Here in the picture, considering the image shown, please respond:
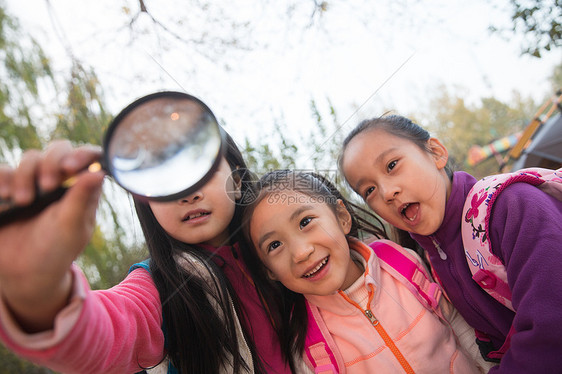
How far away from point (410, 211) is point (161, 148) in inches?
44.8

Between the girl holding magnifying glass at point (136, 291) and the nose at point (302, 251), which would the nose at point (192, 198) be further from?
the nose at point (302, 251)

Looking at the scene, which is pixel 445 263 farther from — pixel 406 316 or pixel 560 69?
pixel 560 69

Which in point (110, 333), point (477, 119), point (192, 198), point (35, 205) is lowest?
point (477, 119)

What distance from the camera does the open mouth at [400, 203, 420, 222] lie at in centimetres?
153

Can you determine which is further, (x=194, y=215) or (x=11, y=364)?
(x=11, y=364)

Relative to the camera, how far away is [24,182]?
63cm

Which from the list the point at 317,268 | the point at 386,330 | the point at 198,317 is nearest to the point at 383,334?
the point at 386,330

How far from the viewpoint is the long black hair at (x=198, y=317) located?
1345mm

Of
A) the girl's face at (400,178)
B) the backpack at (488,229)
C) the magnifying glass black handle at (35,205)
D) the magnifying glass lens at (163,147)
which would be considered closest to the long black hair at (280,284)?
the girl's face at (400,178)

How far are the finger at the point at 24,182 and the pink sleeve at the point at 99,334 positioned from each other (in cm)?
23

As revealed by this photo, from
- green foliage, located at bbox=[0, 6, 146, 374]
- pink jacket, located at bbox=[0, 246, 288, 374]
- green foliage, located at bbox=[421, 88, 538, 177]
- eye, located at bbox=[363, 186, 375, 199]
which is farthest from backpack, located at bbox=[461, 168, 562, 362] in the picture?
green foliage, located at bbox=[421, 88, 538, 177]

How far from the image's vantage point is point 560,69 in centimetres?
2653

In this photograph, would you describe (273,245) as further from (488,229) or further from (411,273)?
(488,229)

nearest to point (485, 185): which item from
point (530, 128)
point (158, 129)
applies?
point (158, 129)
